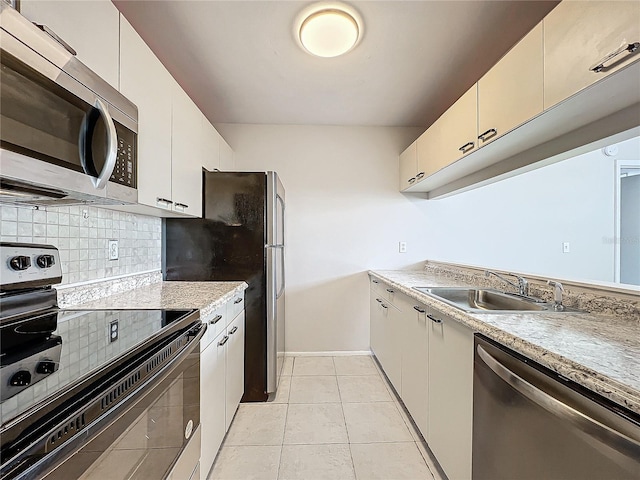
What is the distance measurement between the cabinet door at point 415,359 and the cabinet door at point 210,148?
1682 millimetres

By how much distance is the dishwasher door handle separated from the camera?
64 cm

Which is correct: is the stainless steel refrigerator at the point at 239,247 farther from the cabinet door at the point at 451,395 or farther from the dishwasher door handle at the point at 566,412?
the dishwasher door handle at the point at 566,412

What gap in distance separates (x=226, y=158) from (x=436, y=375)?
2.34 meters

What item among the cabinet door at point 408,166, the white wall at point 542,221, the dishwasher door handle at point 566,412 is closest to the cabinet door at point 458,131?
the cabinet door at point 408,166

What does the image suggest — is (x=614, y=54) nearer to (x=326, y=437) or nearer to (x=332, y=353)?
(x=326, y=437)

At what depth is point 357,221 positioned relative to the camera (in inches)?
128

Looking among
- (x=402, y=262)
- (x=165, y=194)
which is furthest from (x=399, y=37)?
(x=402, y=262)

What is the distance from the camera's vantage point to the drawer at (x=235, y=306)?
181cm

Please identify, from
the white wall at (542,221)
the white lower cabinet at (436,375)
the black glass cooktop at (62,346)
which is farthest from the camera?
the white wall at (542,221)

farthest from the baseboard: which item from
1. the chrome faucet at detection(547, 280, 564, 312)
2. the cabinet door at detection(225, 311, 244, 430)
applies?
the chrome faucet at detection(547, 280, 564, 312)

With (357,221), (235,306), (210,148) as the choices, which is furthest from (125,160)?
(357,221)

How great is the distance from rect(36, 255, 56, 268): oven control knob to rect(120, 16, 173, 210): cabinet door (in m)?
0.38

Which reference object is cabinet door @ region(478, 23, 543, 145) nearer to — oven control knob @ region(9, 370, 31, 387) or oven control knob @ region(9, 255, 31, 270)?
oven control knob @ region(9, 370, 31, 387)

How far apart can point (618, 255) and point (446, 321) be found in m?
3.01
